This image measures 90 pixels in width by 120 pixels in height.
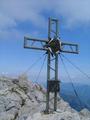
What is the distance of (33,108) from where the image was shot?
2588 centimetres

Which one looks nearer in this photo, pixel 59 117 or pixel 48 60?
pixel 59 117

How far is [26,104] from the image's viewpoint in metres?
31.0

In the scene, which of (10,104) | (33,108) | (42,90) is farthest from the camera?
(42,90)

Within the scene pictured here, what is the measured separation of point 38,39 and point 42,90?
52.8ft

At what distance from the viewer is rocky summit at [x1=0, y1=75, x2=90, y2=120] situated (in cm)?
2295

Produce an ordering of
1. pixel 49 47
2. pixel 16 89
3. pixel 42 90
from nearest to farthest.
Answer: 1. pixel 49 47
2. pixel 16 89
3. pixel 42 90

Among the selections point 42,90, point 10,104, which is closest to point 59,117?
point 10,104

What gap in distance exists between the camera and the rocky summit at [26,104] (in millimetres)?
22955

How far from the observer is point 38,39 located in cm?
2328

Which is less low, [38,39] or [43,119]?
[38,39]

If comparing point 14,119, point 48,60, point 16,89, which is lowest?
point 14,119

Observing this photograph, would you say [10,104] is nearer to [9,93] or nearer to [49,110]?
[9,93]

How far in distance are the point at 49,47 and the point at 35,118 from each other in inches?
210

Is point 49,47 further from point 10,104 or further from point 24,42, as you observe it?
point 10,104
